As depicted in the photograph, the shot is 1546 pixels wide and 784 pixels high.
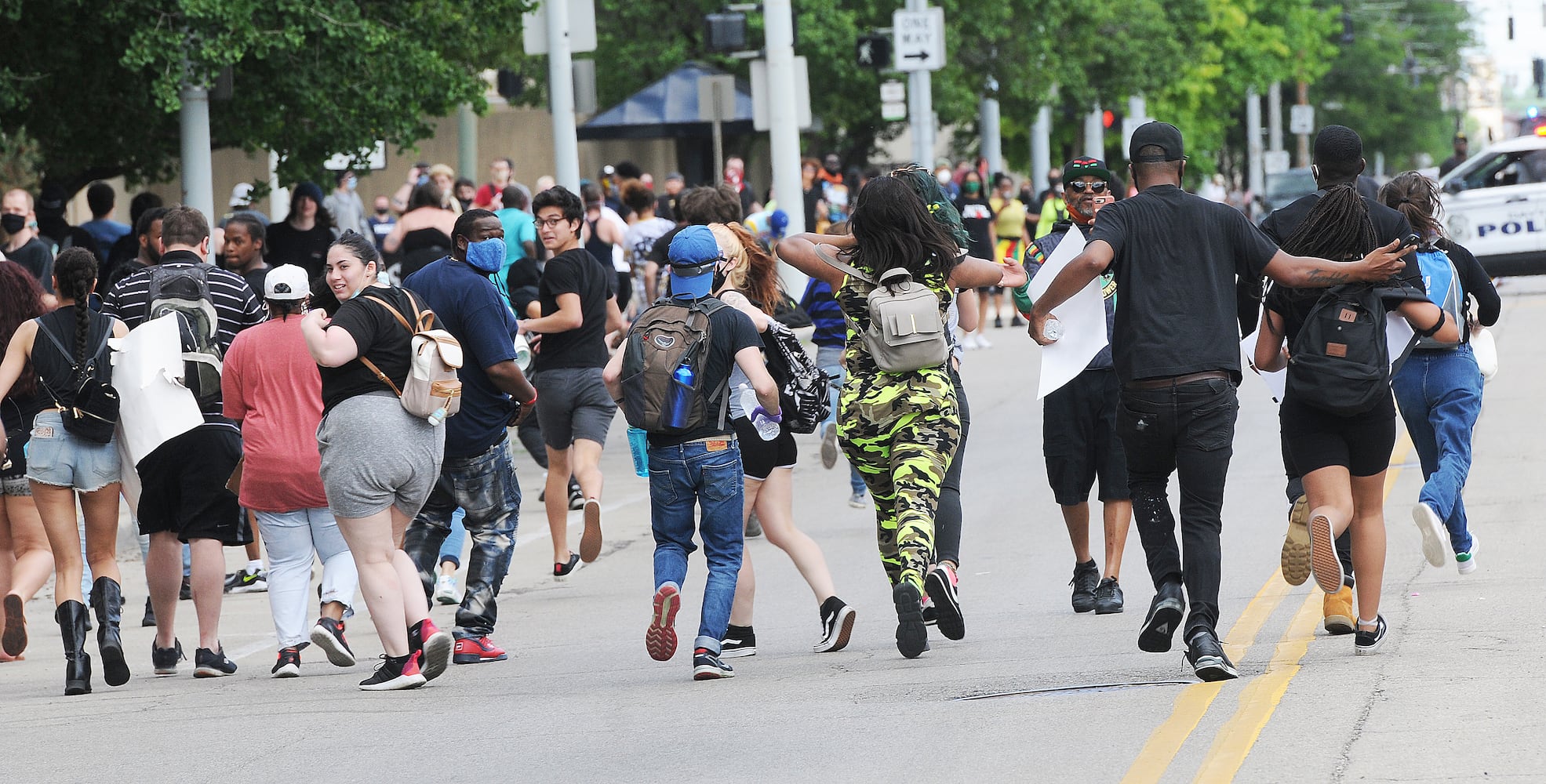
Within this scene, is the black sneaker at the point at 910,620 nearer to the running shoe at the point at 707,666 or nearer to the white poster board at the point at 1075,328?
the running shoe at the point at 707,666

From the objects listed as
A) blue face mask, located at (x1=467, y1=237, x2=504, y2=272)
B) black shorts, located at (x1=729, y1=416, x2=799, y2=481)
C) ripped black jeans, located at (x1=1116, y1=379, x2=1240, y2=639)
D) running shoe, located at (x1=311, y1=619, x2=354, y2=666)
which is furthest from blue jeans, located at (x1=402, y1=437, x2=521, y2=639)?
ripped black jeans, located at (x1=1116, y1=379, x2=1240, y2=639)

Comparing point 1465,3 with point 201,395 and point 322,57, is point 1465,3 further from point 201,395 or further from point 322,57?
point 201,395

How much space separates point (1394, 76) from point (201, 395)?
76.9 meters

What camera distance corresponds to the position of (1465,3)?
97062 millimetres

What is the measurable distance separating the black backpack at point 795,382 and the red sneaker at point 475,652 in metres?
1.67

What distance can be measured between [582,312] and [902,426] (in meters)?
3.47

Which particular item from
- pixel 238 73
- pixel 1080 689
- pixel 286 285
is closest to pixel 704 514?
pixel 1080 689

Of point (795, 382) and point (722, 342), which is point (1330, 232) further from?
point (722, 342)

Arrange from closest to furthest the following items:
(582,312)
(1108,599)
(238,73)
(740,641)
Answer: (740,641) → (1108,599) → (582,312) → (238,73)

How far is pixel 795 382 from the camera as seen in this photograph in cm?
834

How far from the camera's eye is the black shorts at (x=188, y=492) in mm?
8992

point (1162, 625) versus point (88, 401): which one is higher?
point (88, 401)

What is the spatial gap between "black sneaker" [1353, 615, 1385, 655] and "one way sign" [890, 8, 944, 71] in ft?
65.5

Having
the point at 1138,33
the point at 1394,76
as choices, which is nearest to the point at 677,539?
the point at 1138,33
